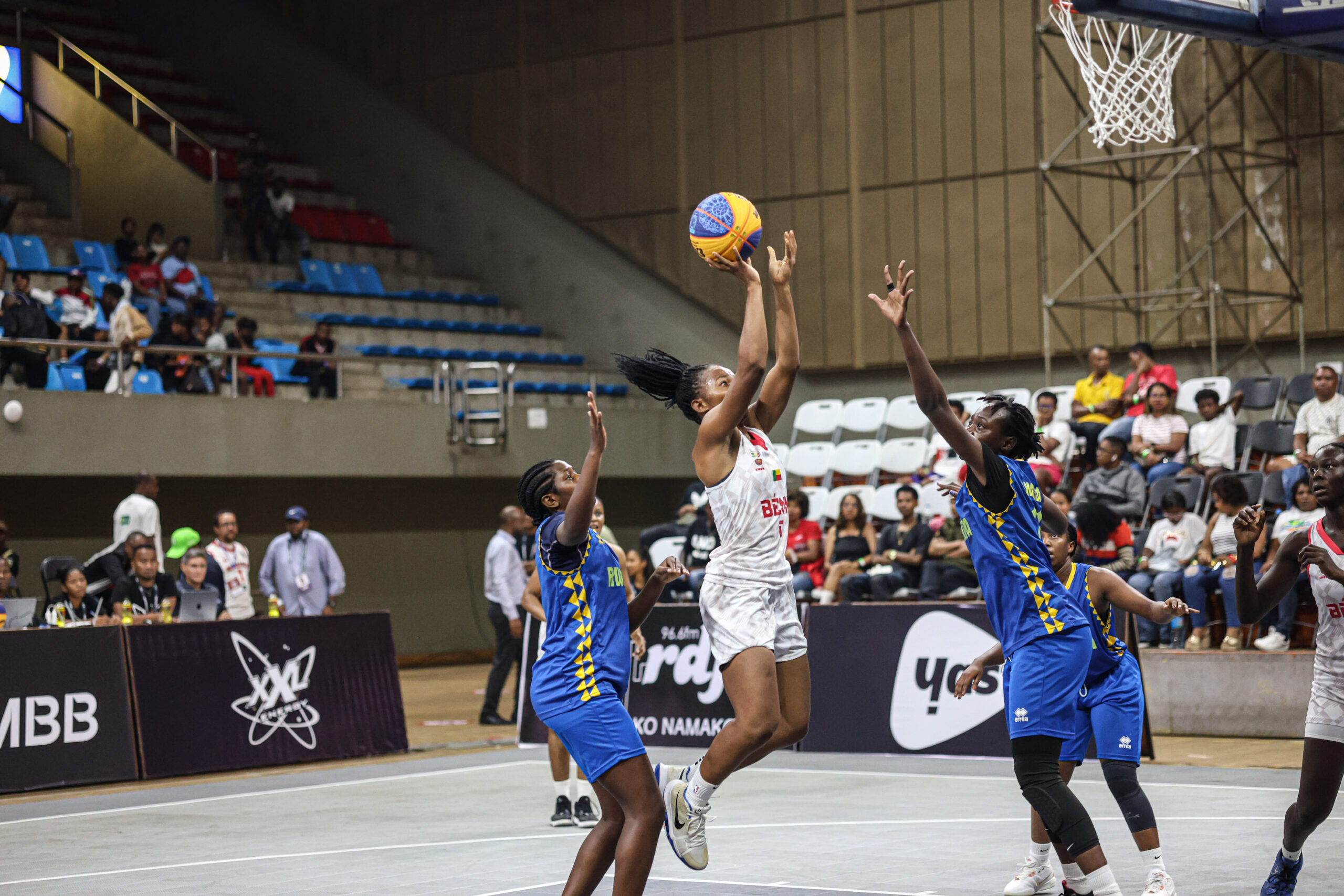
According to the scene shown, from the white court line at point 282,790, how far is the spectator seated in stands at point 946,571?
416 centimetres

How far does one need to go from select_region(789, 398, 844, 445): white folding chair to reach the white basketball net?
4.84 meters

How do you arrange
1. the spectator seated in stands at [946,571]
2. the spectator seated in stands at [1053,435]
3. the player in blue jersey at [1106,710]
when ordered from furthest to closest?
the spectator seated in stands at [1053,435] → the spectator seated in stands at [946,571] → the player in blue jersey at [1106,710]

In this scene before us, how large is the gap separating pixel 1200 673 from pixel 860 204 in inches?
414

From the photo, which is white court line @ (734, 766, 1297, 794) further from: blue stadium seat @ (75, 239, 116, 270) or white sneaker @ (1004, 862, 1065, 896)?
blue stadium seat @ (75, 239, 116, 270)

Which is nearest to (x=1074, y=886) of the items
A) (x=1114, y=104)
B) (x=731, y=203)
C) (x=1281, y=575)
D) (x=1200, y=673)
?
(x=1281, y=575)

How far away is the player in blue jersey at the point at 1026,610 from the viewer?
19.2 feet

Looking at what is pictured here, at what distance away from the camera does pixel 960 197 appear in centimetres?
2125

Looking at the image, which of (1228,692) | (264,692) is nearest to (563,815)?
(264,692)

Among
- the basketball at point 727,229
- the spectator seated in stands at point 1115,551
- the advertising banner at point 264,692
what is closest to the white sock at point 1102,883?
the basketball at point 727,229

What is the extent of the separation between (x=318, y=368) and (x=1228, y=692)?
12226mm

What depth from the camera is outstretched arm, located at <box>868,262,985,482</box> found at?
5688mm

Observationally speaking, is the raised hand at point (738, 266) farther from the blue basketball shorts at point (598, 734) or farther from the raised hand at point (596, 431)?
the blue basketball shorts at point (598, 734)

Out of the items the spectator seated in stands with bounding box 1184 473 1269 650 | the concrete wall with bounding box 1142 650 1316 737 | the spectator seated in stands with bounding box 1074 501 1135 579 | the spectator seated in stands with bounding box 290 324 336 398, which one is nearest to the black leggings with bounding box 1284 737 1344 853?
the concrete wall with bounding box 1142 650 1316 737

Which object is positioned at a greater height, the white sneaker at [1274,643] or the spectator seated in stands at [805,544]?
the spectator seated in stands at [805,544]
